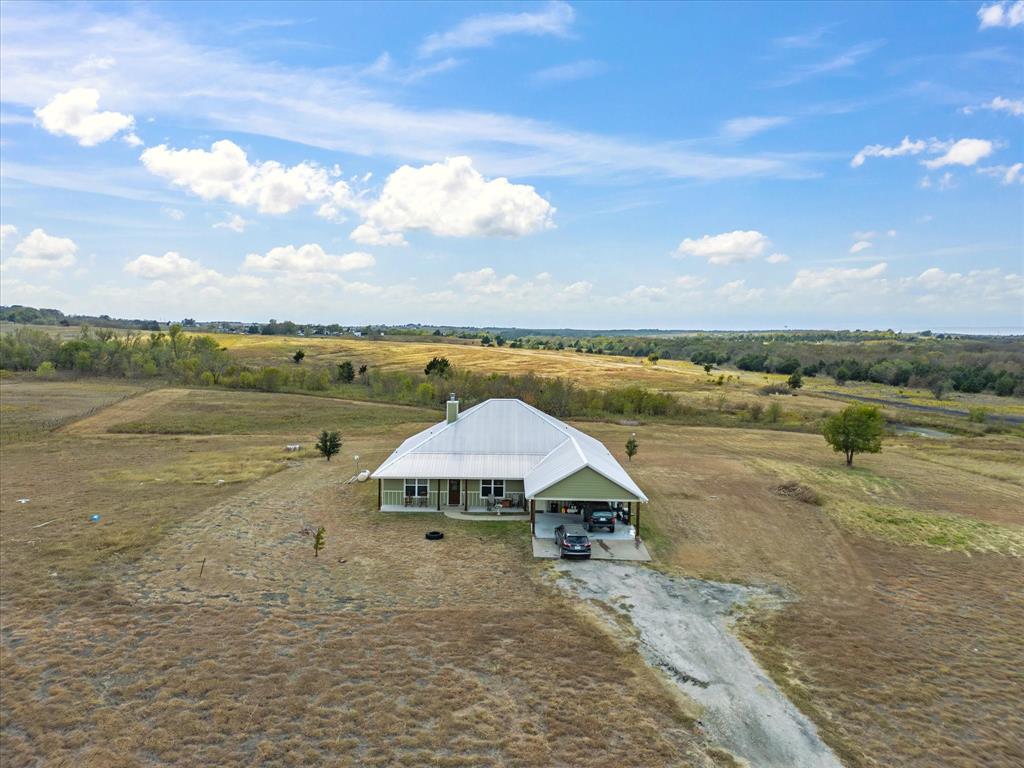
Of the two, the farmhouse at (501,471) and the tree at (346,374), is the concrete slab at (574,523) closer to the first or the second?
the farmhouse at (501,471)

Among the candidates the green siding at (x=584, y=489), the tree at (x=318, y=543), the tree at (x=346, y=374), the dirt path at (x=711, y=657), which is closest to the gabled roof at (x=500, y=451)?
the green siding at (x=584, y=489)

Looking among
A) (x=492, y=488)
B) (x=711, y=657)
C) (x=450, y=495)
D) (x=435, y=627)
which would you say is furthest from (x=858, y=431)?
(x=435, y=627)

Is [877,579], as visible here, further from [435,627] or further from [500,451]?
[500,451]

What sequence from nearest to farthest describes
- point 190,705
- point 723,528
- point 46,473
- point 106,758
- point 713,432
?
point 106,758 < point 190,705 < point 723,528 < point 46,473 < point 713,432

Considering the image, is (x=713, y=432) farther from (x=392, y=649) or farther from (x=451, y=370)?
(x=392, y=649)

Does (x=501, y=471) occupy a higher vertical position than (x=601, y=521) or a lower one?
higher

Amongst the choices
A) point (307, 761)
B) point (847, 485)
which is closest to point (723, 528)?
point (847, 485)

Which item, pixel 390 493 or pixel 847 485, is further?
pixel 847 485

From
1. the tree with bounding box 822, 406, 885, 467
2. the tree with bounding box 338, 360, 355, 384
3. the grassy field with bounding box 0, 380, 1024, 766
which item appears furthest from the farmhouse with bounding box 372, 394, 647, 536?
the tree with bounding box 338, 360, 355, 384
